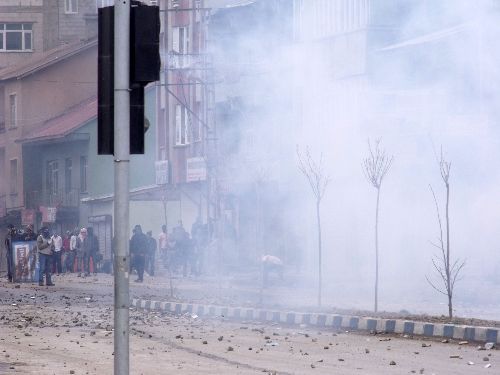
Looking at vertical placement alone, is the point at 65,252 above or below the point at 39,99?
below

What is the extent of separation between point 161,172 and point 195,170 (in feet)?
17.3

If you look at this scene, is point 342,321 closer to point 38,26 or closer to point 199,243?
point 199,243

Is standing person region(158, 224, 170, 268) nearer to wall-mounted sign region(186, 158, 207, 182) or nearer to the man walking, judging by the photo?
wall-mounted sign region(186, 158, 207, 182)

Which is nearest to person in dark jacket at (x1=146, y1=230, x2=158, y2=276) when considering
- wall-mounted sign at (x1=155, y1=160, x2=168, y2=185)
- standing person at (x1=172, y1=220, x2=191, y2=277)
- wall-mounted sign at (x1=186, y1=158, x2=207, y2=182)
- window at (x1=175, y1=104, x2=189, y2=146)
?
standing person at (x1=172, y1=220, x2=191, y2=277)

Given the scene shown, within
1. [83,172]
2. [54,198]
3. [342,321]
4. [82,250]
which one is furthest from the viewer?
[54,198]

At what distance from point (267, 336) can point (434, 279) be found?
428 inches

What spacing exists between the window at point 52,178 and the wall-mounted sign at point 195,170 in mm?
16660

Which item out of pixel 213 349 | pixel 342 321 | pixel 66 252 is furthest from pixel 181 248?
pixel 213 349

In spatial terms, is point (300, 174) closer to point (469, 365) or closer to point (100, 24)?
point (469, 365)

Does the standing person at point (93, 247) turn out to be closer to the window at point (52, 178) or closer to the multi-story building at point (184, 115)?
the multi-story building at point (184, 115)

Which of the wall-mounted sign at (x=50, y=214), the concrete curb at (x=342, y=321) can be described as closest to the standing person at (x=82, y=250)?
the wall-mounted sign at (x=50, y=214)

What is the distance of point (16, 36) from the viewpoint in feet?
200

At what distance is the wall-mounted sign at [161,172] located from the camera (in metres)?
42.5

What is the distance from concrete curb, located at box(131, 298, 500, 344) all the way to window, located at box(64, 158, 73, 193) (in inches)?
1266
